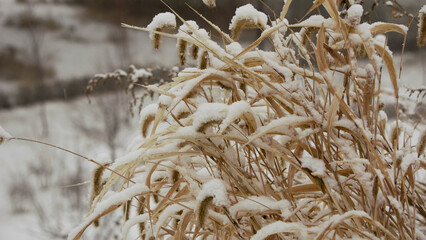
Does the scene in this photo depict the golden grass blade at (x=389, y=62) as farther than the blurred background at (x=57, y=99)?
No

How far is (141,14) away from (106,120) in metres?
0.70

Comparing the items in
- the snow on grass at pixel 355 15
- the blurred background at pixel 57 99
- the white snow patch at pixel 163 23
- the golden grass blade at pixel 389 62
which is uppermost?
the snow on grass at pixel 355 15

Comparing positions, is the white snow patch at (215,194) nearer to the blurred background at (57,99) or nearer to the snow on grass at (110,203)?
the snow on grass at (110,203)

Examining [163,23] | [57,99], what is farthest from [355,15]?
[57,99]

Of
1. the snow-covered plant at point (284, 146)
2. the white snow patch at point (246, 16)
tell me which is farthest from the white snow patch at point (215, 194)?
the white snow patch at point (246, 16)

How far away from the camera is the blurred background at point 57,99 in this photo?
2.90 m

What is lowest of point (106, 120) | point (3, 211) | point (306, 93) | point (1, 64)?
point (3, 211)

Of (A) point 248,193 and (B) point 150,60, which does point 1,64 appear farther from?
(A) point 248,193

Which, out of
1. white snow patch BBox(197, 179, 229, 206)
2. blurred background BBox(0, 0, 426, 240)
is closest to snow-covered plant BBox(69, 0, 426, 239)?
white snow patch BBox(197, 179, 229, 206)

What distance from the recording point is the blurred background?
9.52ft

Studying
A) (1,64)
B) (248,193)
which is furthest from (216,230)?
(1,64)

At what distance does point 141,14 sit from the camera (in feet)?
9.20

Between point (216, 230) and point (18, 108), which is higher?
point (216, 230)

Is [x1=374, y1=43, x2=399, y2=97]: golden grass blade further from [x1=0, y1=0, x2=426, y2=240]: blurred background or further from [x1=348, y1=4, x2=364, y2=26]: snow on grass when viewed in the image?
[x1=0, y1=0, x2=426, y2=240]: blurred background
